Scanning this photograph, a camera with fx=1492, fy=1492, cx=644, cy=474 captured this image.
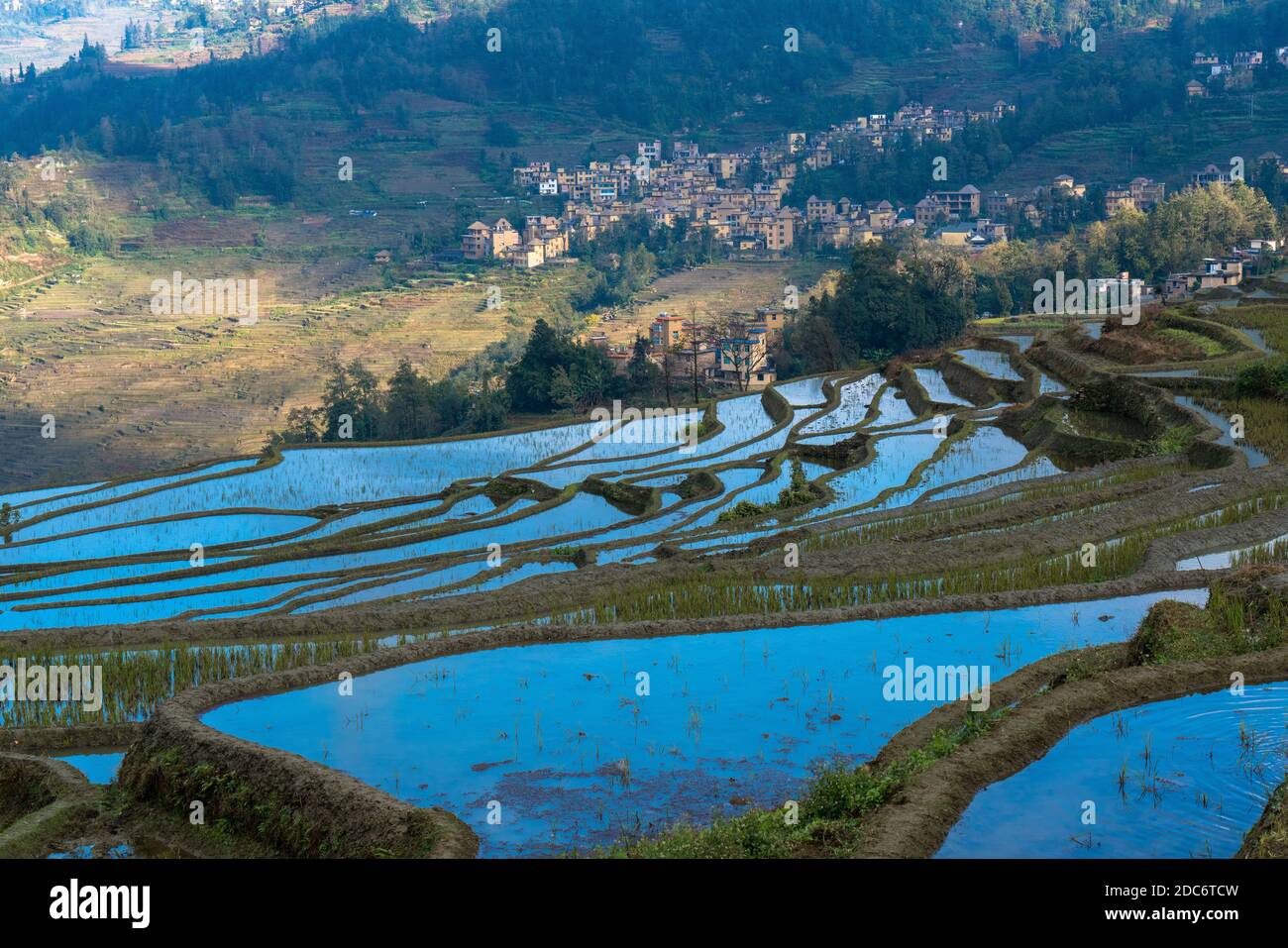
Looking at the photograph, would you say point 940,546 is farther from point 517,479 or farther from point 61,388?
point 61,388

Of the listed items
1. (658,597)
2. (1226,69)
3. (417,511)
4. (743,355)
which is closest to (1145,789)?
(658,597)

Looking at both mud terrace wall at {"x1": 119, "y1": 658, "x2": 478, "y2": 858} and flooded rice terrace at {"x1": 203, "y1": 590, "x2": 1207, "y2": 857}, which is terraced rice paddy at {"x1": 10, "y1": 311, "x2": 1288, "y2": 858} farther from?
mud terrace wall at {"x1": 119, "y1": 658, "x2": 478, "y2": 858}

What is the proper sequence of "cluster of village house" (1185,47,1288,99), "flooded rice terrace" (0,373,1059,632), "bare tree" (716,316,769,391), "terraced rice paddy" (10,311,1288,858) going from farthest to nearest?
1. "cluster of village house" (1185,47,1288,99)
2. "bare tree" (716,316,769,391)
3. "flooded rice terrace" (0,373,1059,632)
4. "terraced rice paddy" (10,311,1288,858)

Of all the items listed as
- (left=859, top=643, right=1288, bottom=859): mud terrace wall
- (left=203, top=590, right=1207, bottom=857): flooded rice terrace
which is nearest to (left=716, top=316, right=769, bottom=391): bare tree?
(left=203, top=590, right=1207, bottom=857): flooded rice terrace

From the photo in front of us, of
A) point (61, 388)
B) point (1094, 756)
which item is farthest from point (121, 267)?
point (1094, 756)

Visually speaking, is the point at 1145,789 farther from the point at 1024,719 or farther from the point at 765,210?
the point at 765,210
